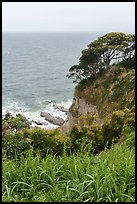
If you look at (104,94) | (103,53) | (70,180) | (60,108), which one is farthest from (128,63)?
(70,180)

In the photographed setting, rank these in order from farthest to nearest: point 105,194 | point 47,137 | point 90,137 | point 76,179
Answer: point 90,137, point 47,137, point 76,179, point 105,194

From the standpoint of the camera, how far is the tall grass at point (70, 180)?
1.92 m

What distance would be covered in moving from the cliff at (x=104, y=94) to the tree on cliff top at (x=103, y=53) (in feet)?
1.25

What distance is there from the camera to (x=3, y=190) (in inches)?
80.2

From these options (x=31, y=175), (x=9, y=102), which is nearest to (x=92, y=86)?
(x=9, y=102)

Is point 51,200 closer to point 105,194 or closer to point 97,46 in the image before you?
point 105,194

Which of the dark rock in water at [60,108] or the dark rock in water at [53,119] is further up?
the dark rock in water at [60,108]

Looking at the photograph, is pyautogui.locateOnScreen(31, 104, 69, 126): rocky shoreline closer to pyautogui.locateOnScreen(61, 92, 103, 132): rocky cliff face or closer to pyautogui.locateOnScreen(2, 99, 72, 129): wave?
pyautogui.locateOnScreen(2, 99, 72, 129): wave

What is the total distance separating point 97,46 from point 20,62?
Result: 27.1 metres

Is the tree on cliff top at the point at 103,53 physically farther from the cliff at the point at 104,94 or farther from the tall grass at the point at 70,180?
the tall grass at the point at 70,180

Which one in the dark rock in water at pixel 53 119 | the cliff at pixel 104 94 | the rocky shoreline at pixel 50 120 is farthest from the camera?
the dark rock in water at pixel 53 119

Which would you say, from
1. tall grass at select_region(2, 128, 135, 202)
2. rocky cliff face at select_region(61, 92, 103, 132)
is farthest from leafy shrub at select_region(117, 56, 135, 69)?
tall grass at select_region(2, 128, 135, 202)

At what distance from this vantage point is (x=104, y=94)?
557 inches

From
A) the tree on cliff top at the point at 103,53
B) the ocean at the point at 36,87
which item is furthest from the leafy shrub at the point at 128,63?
the ocean at the point at 36,87
